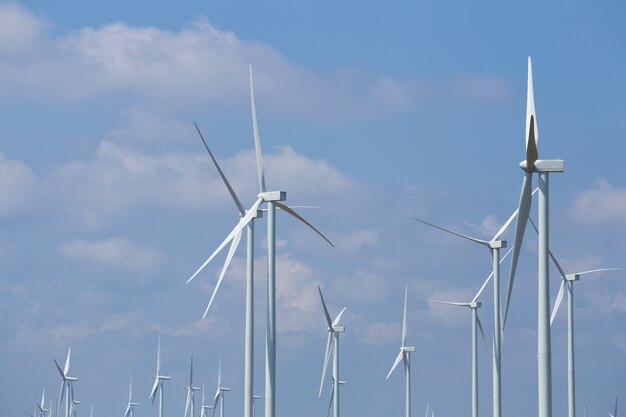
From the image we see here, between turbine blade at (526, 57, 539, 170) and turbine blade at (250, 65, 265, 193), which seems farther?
turbine blade at (250, 65, 265, 193)

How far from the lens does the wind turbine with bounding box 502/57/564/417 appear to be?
4275 centimetres

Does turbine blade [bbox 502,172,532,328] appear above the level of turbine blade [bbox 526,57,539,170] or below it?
below

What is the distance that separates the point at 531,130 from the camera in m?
44.7

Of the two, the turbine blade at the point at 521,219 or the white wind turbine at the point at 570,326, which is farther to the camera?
the white wind turbine at the point at 570,326

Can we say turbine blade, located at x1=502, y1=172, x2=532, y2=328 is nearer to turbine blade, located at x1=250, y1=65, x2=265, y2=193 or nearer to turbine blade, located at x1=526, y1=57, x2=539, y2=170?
turbine blade, located at x1=526, y1=57, x2=539, y2=170

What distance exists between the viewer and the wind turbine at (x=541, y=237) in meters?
42.8

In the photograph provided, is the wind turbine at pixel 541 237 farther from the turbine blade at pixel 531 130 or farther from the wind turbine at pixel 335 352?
the wind turbine at pixel 335 352

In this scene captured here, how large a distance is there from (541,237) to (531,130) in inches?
135

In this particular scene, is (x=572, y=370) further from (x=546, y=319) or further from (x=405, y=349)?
(x=546, y=319)

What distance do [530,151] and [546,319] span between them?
5.42 m

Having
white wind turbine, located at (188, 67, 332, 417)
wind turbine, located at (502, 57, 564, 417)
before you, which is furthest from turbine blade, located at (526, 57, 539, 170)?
white wind turbine, located at (188, 67, 332, 417)

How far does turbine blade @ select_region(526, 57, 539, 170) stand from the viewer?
44759 mm

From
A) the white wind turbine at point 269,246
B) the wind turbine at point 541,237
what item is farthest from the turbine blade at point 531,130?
the white wind turbine at point 269,246

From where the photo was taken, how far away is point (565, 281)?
270 feet
